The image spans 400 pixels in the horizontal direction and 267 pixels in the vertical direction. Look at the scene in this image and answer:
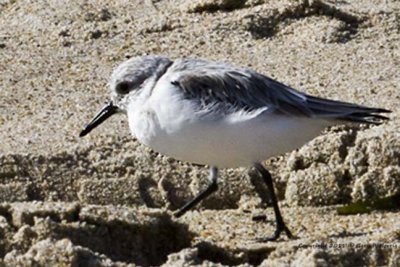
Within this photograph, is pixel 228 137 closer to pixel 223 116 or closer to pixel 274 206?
pixel 223 116

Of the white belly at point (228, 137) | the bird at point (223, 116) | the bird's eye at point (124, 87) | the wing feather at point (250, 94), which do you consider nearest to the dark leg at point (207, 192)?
the bird at point (223, 116)

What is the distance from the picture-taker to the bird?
4.77m

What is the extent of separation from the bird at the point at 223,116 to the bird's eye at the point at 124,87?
0.01 metres

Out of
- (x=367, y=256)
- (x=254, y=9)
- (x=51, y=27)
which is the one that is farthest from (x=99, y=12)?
(x=367, y=256)

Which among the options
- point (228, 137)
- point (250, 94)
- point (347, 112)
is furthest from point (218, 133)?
point (347, 112)

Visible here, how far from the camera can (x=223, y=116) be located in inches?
191

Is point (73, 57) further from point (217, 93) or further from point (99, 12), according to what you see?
point (217, 93)

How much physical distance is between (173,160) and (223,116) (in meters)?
0.60

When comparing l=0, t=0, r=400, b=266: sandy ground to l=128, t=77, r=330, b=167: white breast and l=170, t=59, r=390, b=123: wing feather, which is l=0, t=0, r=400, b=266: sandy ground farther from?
l=170, t=59, r=390, b=123: wing feather

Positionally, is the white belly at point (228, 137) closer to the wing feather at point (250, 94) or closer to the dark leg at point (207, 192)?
the wing feather at point (250, 94)

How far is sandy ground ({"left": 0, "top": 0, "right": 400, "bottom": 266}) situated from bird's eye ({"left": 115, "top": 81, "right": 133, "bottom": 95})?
33 cm

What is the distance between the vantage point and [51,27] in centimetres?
686

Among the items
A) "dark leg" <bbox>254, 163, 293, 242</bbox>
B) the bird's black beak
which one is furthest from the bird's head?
"dark leg" <bbox>254, 163, 293, 242</bbox>

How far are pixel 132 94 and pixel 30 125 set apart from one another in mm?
771
